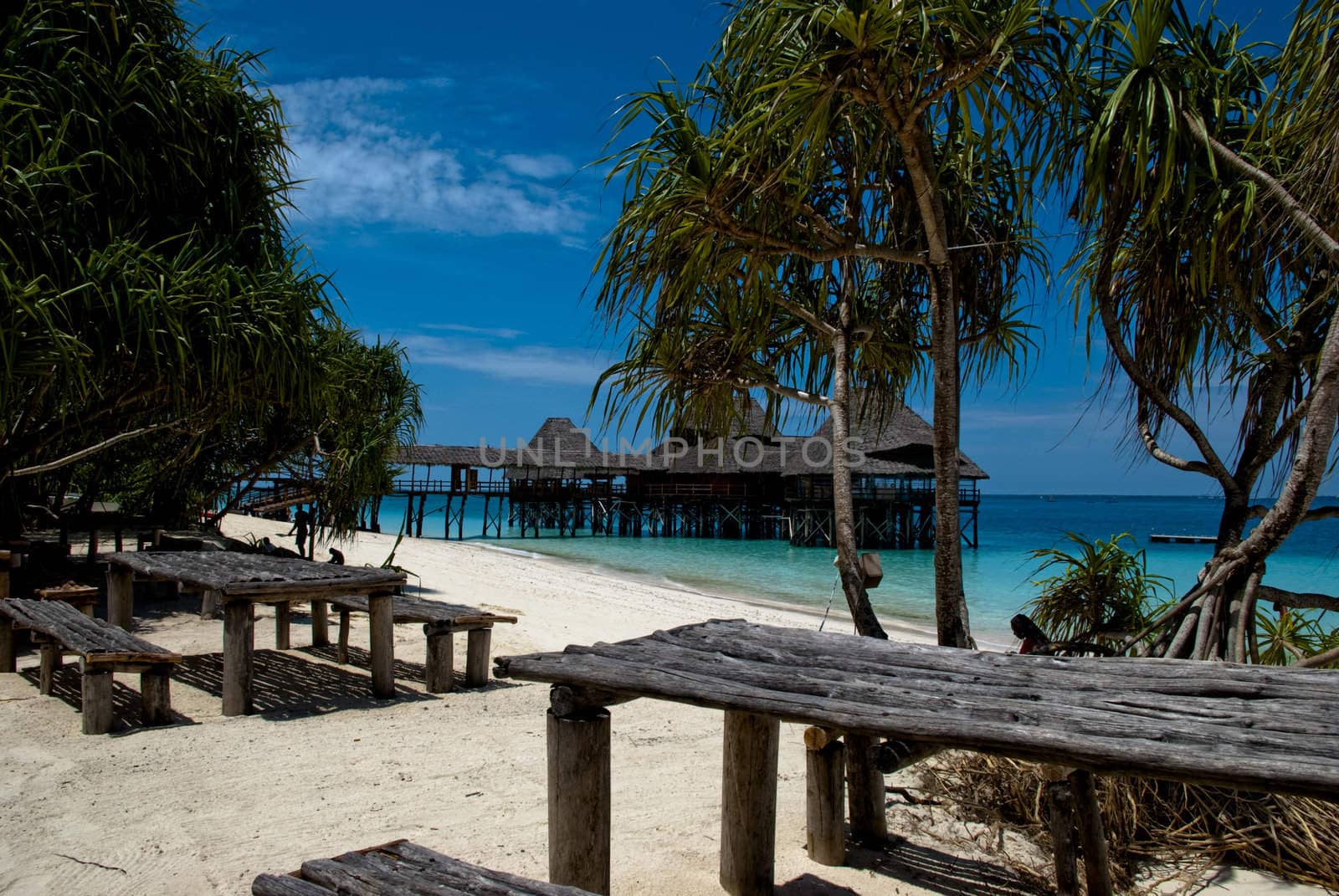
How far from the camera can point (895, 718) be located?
187 centimetres

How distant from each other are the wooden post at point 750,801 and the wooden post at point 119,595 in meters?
5.64

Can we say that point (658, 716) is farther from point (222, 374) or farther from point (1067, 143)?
point (222, 374)

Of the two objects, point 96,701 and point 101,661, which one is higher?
point 101,661

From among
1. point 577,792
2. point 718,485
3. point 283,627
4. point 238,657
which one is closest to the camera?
point 577,792

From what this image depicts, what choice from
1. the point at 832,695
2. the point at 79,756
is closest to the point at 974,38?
the point at 832,695

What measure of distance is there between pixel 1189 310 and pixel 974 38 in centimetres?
173

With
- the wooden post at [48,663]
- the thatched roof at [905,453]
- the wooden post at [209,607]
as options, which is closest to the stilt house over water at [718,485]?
the thatched roof at [905,453]

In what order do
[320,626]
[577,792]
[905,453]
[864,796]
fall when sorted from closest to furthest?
[577,792] < [864,796] < [320,626] < [905,453]

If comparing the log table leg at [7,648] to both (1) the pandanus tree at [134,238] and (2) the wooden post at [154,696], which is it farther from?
(2) the wooden post at [154,696]

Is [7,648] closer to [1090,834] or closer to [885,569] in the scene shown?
[1090,834]

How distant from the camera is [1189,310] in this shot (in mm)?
3744

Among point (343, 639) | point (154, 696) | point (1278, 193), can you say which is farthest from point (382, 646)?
point (1278, 193)

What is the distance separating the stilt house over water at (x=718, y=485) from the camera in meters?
33.0

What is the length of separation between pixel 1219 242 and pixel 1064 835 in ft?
7.13
